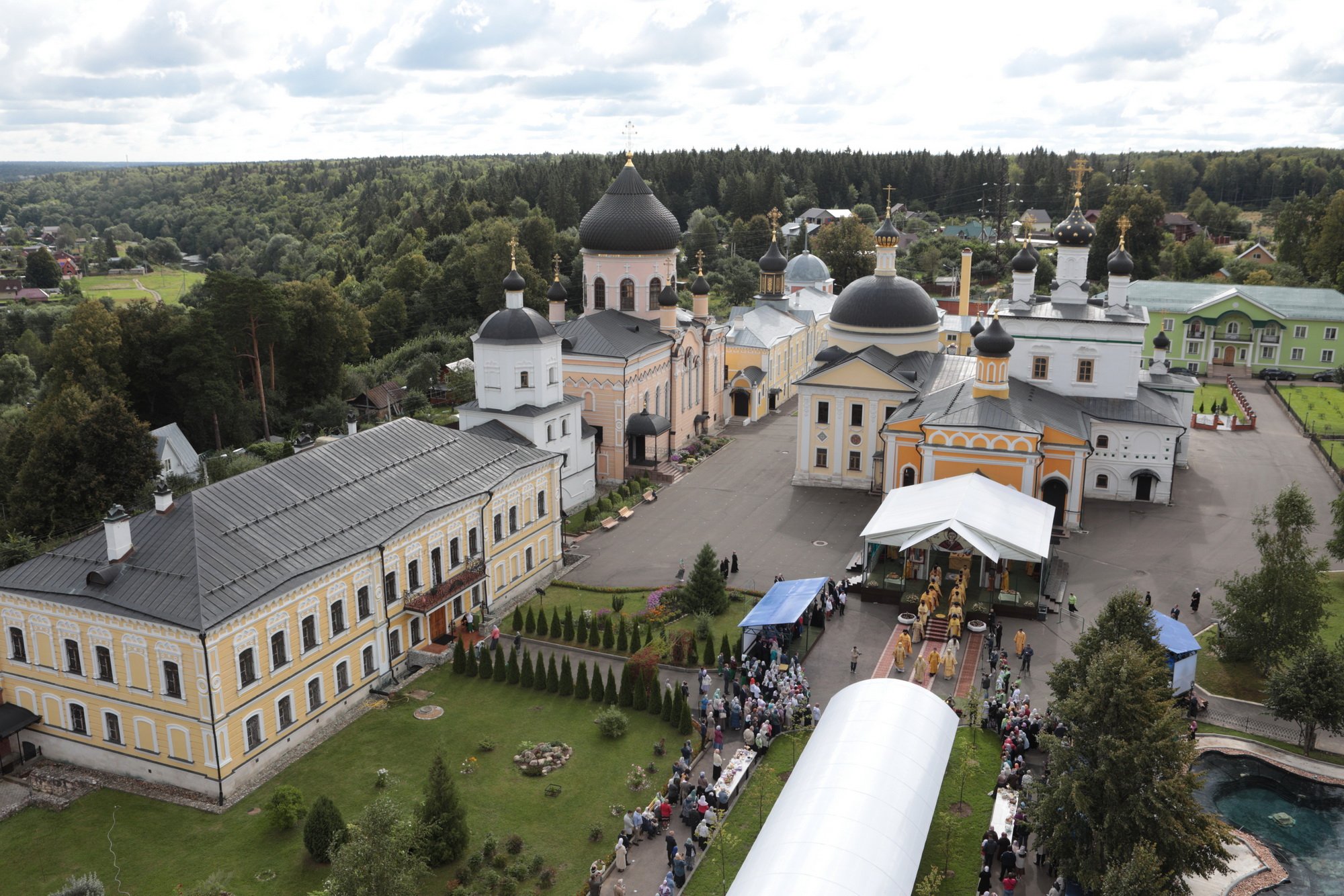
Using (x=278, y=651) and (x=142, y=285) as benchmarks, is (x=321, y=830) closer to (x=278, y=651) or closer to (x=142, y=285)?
(x=278, y=651)

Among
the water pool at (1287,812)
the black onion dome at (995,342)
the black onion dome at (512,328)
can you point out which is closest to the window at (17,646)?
the black onion dome at (512,328)

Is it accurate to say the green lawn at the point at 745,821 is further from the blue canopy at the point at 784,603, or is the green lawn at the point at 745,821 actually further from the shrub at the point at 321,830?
the shrub at the point at 321,830

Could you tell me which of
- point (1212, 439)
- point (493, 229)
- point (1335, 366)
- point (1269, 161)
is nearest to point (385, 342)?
point (493, 229)

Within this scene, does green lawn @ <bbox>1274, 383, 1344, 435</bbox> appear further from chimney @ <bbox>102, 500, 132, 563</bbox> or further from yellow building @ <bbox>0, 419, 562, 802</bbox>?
chimney @ <bbox>102, 500, 132, 563</bbox>

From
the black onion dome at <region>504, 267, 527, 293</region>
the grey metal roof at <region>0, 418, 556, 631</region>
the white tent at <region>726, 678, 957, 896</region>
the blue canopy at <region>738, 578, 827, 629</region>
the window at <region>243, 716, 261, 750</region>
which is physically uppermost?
the black onion dome at <region>504, 267, 527, 293</region>

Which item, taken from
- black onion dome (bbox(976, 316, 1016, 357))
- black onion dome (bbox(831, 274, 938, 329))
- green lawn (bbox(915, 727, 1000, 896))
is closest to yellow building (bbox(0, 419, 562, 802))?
green lawn (bbox(915, 727, 1000, 896))
